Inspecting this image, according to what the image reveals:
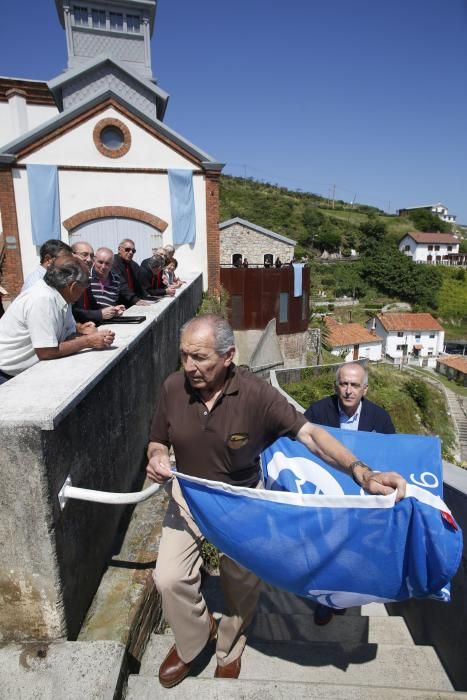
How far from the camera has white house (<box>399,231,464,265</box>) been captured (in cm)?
9725

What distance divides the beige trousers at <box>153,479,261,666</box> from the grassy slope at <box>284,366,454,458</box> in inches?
486

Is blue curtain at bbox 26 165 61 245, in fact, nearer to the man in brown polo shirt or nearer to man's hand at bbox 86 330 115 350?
man's hand at bbox 86 330 115 350

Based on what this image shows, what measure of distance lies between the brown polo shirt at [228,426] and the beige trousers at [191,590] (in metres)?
0.37

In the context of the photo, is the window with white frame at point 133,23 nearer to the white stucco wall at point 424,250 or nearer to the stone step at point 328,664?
the stone step at point 328,664

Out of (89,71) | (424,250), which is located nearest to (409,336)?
(424,250)

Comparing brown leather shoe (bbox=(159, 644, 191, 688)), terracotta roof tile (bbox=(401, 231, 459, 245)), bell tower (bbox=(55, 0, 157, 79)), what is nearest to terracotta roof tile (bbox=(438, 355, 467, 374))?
terracotta roof tile (bbox=(401, 231, 459, 245))

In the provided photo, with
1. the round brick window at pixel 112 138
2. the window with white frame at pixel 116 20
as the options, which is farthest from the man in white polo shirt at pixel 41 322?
the window with white frame at pixel 116 20

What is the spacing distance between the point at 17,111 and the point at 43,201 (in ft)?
34.9

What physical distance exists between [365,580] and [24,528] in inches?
68.2

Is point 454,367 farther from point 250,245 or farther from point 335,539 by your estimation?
point 335,539

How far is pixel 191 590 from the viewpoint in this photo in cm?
248

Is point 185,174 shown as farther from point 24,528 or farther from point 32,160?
point 24,528

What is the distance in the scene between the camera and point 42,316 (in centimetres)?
278

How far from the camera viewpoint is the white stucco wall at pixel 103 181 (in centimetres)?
1302
